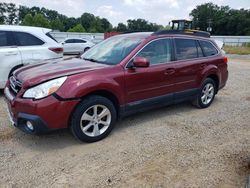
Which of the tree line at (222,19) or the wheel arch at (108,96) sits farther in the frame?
the tree line at (222,19)

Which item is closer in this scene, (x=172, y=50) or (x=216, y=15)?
(x=172, y=50)

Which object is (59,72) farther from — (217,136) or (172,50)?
(217,136)

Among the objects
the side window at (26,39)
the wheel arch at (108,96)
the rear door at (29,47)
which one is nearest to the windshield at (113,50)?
the wheel arch at (108,96)

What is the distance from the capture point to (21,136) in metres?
3.93

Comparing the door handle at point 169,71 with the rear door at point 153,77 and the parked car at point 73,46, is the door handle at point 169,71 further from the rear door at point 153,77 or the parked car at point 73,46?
the parked car at point 73,46

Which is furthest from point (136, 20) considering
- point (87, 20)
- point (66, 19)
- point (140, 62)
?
point (140, 62)

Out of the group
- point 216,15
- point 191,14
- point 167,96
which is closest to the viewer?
point 167,96

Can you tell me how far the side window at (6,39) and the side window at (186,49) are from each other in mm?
3956

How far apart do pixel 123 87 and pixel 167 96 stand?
3.65ft

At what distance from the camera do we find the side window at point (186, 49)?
4.76m

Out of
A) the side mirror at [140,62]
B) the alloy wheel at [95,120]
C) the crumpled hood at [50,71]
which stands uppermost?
the side mirror at [140,62]

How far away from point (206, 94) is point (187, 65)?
1.11 metres

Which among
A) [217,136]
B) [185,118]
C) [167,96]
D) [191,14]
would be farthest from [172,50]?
[191,14]

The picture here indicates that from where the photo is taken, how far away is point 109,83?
3711 mm
